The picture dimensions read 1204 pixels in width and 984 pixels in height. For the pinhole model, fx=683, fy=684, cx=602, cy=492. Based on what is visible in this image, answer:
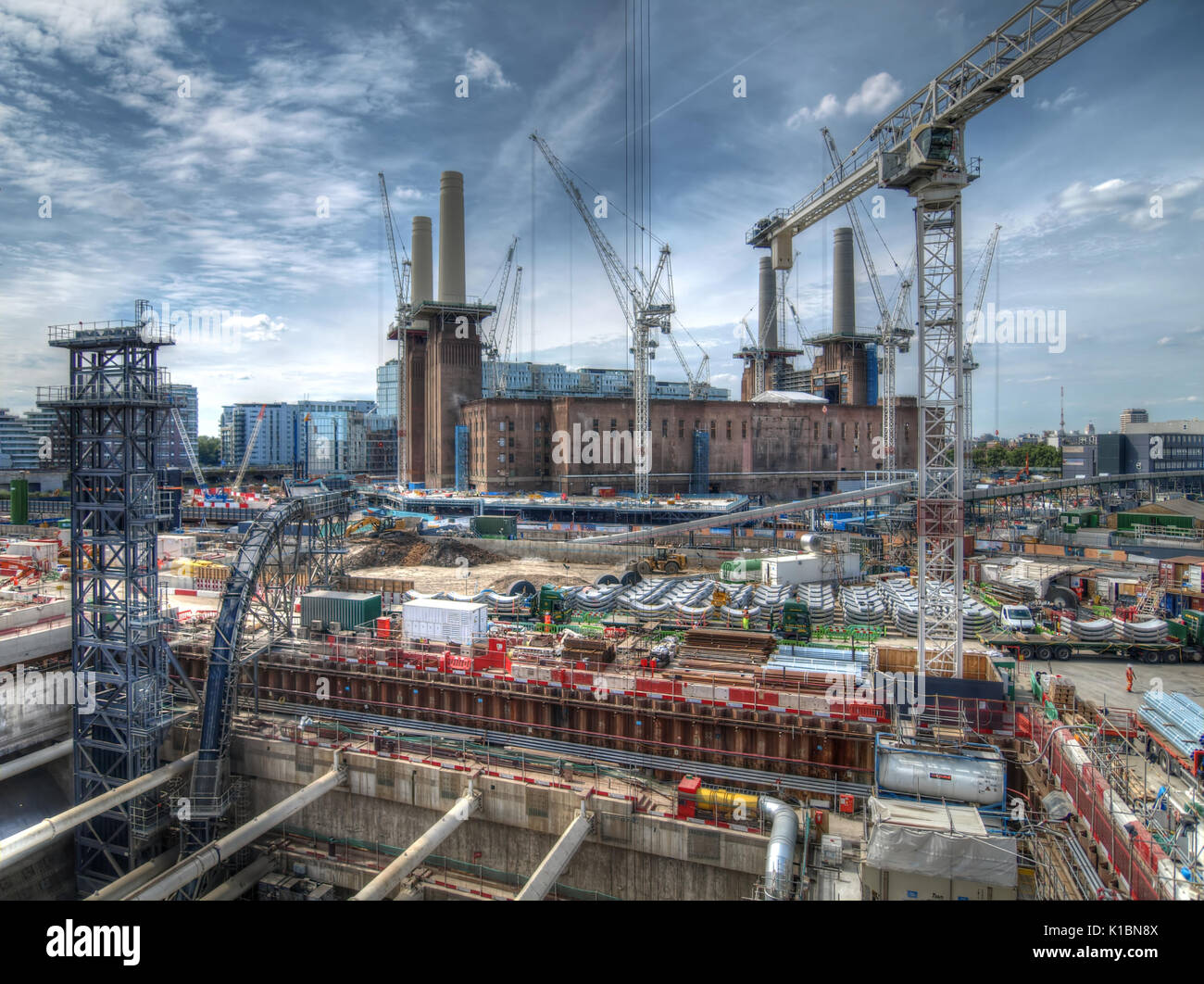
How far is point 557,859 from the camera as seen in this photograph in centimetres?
1347

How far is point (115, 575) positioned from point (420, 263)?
71.1 m

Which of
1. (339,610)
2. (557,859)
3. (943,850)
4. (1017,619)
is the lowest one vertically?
(557,859)

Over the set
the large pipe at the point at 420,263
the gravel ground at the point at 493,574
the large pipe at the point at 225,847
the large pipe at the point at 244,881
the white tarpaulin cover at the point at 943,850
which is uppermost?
the large pipe at the point at 420,263

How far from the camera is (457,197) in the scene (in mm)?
76000

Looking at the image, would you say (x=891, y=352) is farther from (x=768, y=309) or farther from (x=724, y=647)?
(x=724, y=647)

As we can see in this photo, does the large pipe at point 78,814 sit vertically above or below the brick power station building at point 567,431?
below

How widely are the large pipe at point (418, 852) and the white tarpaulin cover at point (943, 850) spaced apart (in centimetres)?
870

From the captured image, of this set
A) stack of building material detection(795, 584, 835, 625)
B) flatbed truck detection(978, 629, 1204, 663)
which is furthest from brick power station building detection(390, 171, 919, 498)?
flatbed truck detection(978, 629, 1204, 663)

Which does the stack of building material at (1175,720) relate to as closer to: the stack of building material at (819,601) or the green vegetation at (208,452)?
the stack of building material at (819,601)

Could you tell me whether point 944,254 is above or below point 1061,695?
above

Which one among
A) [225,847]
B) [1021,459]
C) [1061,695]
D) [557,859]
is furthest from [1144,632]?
[1021,459]

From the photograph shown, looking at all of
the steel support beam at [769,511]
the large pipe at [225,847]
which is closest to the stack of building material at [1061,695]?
the steel support beam at [769,511]

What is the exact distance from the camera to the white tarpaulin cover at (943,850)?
10609mm
